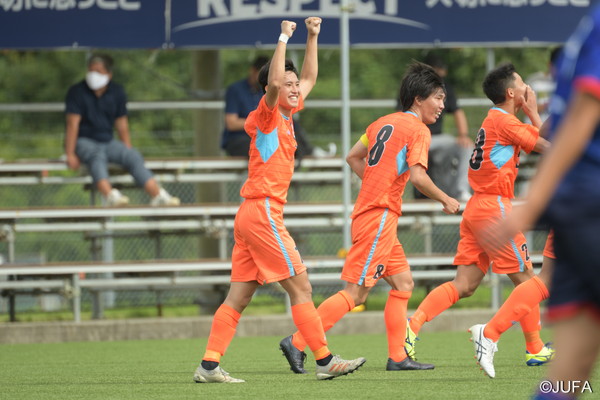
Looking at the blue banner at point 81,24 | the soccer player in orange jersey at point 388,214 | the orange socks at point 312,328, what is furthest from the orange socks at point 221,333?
the blue banner at point 81,24

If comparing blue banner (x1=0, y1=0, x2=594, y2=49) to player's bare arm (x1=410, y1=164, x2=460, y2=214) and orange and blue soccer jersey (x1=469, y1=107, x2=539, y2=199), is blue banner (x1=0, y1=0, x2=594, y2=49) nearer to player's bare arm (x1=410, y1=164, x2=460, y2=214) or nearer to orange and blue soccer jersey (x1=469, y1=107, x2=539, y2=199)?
orange and blue soccer jersey (x1=469, y1=107, x2=539, y2=199)

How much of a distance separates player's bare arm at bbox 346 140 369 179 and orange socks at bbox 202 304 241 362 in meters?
1.48

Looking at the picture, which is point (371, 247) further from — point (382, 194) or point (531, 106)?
point (531, 106)

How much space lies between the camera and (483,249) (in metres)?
7.86

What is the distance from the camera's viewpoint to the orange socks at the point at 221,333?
717 cm

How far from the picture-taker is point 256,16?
12.9m

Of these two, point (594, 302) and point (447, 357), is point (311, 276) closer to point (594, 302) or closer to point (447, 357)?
point (447, 357)

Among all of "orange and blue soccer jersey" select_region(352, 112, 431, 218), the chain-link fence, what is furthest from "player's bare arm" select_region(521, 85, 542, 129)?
the chain-link fence

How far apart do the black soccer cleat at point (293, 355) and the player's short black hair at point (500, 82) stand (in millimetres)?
2142

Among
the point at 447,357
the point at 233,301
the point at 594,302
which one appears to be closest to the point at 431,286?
the point at 447,357

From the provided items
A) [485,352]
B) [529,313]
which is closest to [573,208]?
[485,352]

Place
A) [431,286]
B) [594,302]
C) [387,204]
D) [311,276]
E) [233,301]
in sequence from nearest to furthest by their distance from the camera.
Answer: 1. [594,302]
2. [233,301]
3. [387,204]
4. [311,276]
5. [431,286]

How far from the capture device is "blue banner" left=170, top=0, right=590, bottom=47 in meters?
12.8

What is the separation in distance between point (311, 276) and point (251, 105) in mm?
2006
